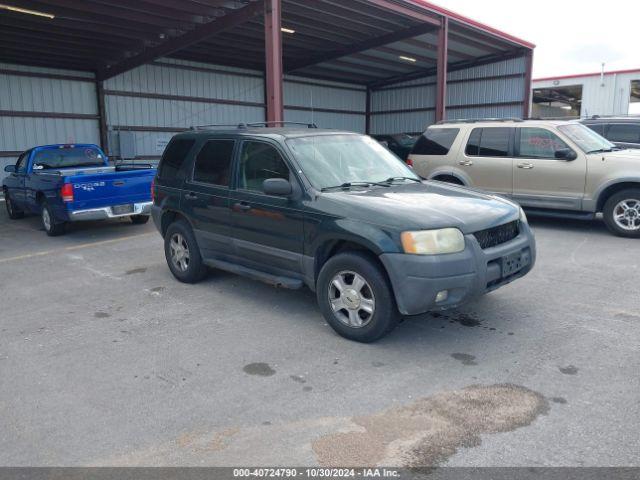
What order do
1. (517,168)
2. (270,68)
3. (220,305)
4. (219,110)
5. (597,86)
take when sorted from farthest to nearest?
(597,86) → (219,110) → (270,68) → (517,168) → (220,305)

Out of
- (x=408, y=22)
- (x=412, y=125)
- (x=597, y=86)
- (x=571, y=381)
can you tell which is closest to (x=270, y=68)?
(x=408, y=22)

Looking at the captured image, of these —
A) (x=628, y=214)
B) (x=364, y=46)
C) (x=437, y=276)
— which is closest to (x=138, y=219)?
(x=437, y=276)

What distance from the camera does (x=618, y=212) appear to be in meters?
8.45

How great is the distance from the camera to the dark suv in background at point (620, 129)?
10898mm

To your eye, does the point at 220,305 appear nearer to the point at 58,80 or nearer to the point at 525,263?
the point at 525,263

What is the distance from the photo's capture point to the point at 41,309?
221 inches

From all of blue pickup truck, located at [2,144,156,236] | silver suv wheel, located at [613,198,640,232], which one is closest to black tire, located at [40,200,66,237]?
blue pickup truck, located at [2,144,156,236]

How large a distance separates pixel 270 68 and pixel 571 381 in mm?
9834

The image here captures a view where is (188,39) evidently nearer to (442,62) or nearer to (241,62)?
(241,62)

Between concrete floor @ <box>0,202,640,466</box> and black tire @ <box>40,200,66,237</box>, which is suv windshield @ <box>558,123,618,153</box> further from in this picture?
black tire @ <box>40,200,66,237</box>

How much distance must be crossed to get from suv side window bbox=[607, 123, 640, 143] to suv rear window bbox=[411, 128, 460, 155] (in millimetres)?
3676

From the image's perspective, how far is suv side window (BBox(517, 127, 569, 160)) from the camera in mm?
8883

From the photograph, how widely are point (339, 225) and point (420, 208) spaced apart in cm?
68

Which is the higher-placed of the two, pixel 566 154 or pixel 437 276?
pixel 566 154
